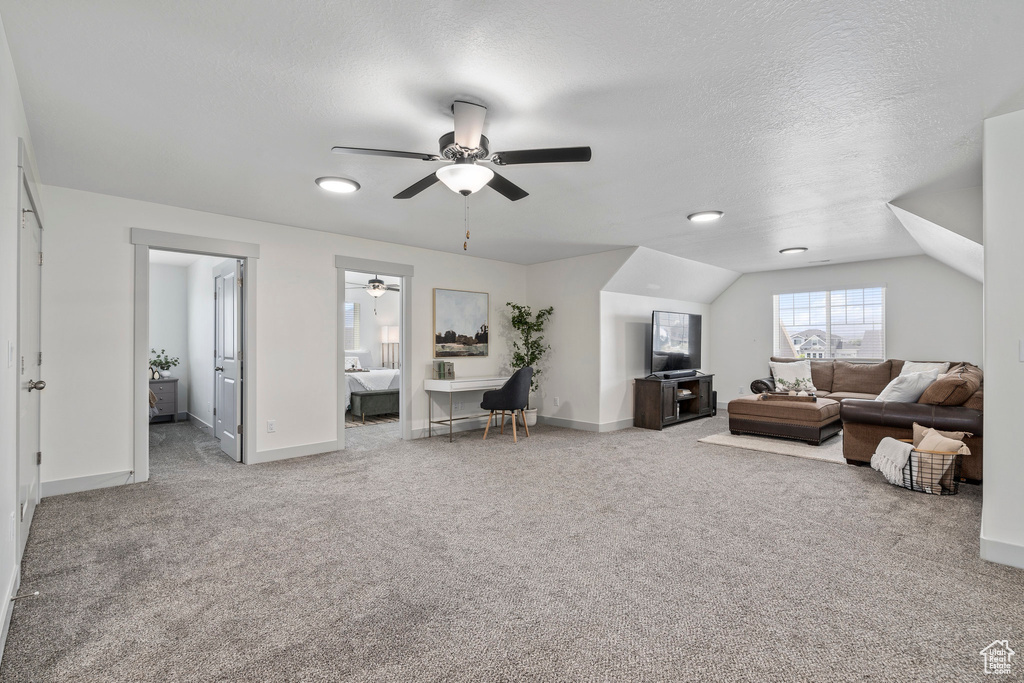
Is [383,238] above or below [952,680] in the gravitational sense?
above

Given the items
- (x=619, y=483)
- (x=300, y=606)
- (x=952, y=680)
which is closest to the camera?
(x=952, y=680)

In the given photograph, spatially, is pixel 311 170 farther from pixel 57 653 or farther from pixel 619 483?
pixel 619 483

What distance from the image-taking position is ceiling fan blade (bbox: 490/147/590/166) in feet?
8.05

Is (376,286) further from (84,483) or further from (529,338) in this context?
(84,483)

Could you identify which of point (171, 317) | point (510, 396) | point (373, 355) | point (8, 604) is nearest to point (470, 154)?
point (8, 604)

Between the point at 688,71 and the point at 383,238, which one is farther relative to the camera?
the point at 383,238

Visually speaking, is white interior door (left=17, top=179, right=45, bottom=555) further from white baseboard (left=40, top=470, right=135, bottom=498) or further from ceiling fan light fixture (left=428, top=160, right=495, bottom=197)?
ceiling fan light fixture (left=428, top=160, right=495, bottom=197)

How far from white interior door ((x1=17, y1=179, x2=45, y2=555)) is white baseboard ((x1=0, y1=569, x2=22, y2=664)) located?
12.8 inches

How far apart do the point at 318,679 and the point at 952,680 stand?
213cm

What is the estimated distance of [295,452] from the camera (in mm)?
4965

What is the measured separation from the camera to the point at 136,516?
3270mm

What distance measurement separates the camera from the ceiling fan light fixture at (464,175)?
261 cm

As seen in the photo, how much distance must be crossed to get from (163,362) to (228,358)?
2.88 metres

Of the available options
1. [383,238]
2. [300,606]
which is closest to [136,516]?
[300,606]
